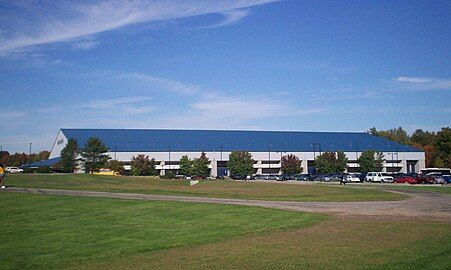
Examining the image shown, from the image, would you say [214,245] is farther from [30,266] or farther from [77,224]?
[77,224]

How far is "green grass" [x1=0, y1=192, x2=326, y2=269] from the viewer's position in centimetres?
1377

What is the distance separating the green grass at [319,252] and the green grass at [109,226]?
1.13m

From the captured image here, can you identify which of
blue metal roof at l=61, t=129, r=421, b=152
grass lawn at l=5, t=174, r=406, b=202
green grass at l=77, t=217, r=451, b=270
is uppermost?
blue metal roof at l=61, t=129, r=421, b=152

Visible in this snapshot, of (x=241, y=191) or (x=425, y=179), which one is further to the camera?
(x=425, y=179)

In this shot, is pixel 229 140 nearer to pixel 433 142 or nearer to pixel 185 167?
pixel 185 167

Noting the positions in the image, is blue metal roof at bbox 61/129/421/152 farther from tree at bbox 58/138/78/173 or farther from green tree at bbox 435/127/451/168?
tree at bbox 58/138/78/173

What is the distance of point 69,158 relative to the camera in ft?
289

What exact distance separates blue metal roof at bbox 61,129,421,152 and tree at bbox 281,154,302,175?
6866 mm

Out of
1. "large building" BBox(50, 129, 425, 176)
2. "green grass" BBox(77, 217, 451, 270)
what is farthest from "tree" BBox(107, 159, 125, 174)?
"green grass" BBox(77, 217, 451, 270)

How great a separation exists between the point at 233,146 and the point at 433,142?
53996 mm

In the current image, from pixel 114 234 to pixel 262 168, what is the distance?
109m

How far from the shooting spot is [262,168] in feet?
410

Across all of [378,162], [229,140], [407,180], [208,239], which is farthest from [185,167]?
[208,239]

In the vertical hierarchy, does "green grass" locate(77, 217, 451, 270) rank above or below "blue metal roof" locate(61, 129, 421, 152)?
below
